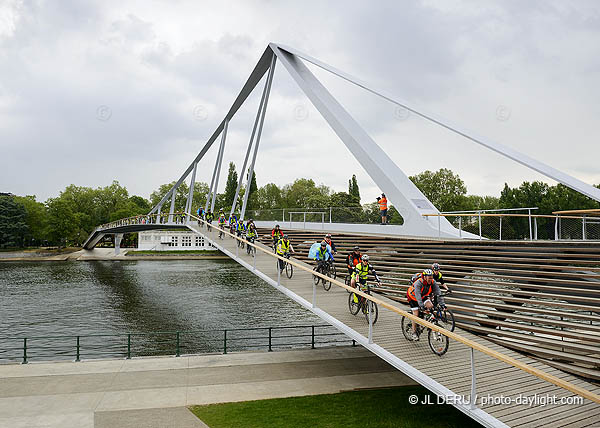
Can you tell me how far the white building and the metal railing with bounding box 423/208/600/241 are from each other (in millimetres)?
66398

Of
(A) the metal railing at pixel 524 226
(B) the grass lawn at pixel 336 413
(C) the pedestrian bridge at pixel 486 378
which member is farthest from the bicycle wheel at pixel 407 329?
(A) the metal railing at pixel 524 226

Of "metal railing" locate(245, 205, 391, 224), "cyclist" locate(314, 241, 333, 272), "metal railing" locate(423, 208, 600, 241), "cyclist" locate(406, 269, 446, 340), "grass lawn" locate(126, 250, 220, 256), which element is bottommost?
"grass lawn" locate(126, 250, 220, 256)

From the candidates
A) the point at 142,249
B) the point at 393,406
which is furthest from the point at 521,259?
the point at 142,249

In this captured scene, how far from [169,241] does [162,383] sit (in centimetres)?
6926

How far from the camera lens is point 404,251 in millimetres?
14922

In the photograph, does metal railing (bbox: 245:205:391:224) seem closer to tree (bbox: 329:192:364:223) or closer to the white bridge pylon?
tree (bbox: 329:192:364:223)

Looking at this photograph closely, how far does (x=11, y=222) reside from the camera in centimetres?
7856

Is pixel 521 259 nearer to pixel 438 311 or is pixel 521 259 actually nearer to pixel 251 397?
pixel 438 311

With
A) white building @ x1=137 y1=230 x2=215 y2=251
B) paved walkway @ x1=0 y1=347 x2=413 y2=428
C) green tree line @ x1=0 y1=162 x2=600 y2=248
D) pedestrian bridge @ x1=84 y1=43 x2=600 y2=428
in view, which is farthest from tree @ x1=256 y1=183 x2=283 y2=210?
paved walkway @ x1=0 y1=347 x2=413 y2=428

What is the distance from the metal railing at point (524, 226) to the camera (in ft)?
47.4

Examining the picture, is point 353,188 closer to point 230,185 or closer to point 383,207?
point 230,185

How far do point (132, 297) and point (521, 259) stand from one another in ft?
99.6

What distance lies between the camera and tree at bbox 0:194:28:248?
7688 cm

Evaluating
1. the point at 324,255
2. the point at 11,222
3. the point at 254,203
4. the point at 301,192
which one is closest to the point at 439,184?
the point at 254,203
